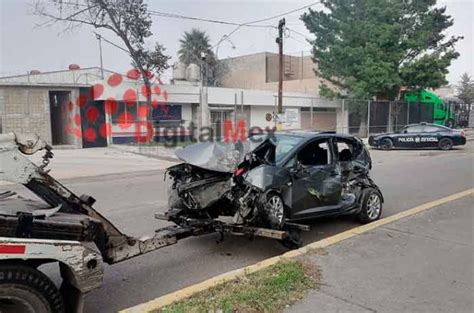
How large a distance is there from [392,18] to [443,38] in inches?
173

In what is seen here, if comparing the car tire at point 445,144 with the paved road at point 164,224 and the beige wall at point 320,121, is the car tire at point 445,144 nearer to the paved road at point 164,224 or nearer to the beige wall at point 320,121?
the paved road at point 164,224

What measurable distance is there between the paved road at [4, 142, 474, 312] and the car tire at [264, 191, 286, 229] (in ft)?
1.36

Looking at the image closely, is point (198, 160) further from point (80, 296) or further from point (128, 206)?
point (128, 206)

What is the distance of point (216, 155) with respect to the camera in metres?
5.13

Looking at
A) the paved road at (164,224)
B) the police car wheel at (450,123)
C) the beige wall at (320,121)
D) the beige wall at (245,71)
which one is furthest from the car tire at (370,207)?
the beige wall at (245,71)

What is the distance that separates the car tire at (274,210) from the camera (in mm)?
5297

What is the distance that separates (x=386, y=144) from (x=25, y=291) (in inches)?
853

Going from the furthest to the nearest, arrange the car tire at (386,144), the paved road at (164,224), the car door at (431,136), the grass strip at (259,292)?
the car tire at (386,144) < the car door at (431,136) < the paved road at (164,224) < the grass strip at (259,292)

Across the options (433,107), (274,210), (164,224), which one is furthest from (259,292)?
(433,107)

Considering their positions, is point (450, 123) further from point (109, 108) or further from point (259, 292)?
point (259, 292)

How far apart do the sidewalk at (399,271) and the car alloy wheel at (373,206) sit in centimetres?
56

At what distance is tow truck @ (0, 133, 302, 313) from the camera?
2.82 meters

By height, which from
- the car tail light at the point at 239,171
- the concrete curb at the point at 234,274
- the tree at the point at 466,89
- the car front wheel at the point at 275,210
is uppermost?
the tree at the point at 466,89

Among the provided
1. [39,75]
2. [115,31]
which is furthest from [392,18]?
[39,75]
